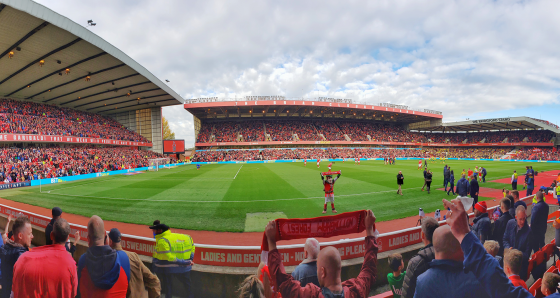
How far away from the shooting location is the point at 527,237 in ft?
13.5

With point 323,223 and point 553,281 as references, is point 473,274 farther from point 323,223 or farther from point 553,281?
point 323,223

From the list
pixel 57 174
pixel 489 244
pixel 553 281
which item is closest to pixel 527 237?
pixel 489 244

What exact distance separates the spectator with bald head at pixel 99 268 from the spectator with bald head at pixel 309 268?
2.04m

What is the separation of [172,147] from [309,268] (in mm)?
48236

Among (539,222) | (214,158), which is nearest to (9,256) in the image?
(539,222)

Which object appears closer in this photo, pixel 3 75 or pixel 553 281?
pixel 553 281

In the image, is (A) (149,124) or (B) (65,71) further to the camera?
(A) (149,124)

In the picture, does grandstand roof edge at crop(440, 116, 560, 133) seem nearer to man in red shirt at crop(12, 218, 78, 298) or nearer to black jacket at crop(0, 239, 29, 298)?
man in red shirt at crop(12, 218, 78, 298)

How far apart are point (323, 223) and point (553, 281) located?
2.10 meters

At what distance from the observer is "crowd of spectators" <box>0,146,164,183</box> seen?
2117 centimetres

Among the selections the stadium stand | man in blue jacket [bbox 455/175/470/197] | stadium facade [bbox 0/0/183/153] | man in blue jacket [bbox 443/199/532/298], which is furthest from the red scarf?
the stadium stand

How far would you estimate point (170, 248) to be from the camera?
391 centimetres

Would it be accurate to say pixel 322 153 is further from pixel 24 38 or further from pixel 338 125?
pixel 24 38

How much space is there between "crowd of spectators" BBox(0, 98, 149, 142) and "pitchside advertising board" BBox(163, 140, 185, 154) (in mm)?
4819
